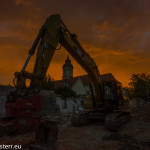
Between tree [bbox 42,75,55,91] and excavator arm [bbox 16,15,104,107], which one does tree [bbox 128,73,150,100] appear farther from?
excavator arm [bbox 16,15,104,107]

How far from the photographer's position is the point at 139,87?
24859 mm

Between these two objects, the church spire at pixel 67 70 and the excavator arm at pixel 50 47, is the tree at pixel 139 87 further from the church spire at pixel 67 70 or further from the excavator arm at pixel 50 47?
the church spire at pixel 67 70

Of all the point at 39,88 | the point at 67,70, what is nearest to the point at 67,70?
the point at 67,70

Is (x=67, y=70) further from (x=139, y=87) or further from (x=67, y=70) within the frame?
(x=139, y=87)

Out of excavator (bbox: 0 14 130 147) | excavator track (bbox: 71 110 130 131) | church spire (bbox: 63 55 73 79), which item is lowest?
excavator track (bbox: 71 110 130 131)

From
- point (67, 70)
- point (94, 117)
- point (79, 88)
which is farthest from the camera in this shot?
point (67, 70)

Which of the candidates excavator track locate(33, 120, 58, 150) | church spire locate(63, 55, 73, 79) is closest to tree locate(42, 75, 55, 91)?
excavator track locate(33, 120, 58, 150)

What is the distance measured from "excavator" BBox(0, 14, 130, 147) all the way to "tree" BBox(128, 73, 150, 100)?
18015 millimetres

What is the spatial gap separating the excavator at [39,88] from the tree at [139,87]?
18.0 meters

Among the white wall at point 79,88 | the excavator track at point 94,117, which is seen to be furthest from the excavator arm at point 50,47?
the white wall at point 79,88

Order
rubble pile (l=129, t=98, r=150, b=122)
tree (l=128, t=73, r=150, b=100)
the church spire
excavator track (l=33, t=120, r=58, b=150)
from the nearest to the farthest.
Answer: excavator track (l=33, t=120, r=58, b=150) → rubble pile (l=129, t=98, r=150, b=122) → tree (l=128, t=73, r=150, b=100) → the church spire

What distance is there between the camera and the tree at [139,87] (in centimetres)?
2405

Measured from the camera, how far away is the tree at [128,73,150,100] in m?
24.0

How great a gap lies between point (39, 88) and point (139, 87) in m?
23.0
